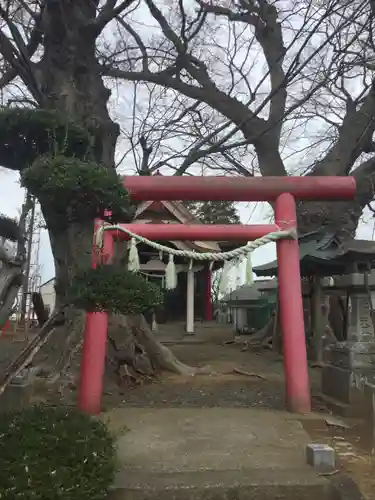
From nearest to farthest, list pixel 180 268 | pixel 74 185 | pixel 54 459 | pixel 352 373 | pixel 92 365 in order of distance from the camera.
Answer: pixel 54 459
pixel 74 185
pixel 92 365
pixel 352 373
pixel 180 268

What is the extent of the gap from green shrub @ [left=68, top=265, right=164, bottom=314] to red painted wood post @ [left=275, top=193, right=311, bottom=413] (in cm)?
296

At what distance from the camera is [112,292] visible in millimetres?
3629

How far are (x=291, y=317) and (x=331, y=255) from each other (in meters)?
4.55

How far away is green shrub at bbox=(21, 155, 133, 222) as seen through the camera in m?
3.46

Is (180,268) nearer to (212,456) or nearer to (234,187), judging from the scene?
(234,187)

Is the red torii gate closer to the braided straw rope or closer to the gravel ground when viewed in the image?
the braided straw rope

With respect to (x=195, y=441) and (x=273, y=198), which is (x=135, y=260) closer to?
(x=273, y=198)

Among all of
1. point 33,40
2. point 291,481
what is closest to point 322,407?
point 291,481

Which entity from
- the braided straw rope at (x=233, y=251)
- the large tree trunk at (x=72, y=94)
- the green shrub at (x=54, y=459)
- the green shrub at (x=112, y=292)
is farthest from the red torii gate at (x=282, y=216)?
the green shrub at (x=112, y=292)

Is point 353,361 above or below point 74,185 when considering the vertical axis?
below

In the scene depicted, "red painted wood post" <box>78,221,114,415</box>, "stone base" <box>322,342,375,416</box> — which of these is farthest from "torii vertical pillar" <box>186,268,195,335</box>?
"red painted wood post" <box>78,221,114,415</box>

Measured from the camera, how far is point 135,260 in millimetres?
7188

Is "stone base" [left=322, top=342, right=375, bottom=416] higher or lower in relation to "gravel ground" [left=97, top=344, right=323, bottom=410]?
higher


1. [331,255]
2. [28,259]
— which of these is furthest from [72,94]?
[331,255]
